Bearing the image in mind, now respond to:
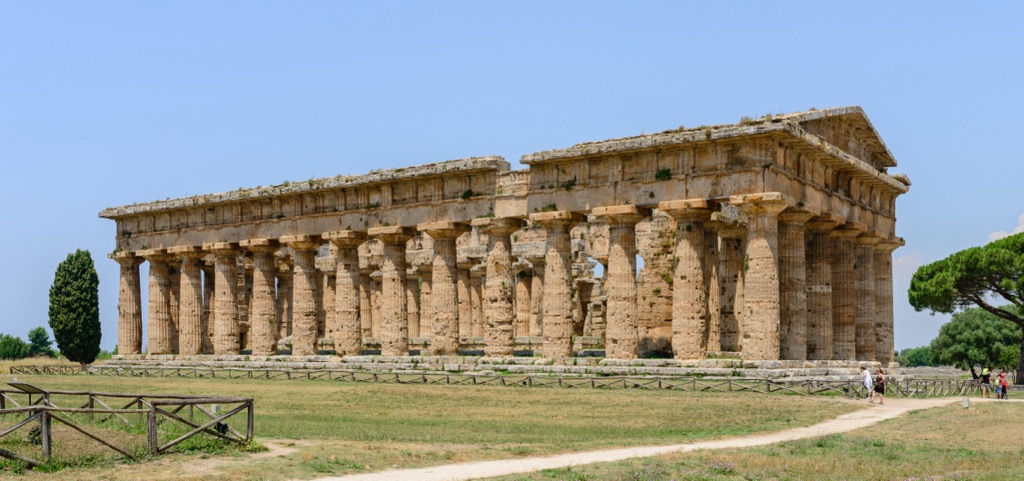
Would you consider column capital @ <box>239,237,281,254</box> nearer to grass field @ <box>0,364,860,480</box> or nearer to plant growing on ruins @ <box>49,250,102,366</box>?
grass field @ <box>0,364,860,480</box>

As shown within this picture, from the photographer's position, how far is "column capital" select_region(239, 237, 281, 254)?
5572 cm

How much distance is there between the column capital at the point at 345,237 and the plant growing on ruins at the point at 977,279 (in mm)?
30360

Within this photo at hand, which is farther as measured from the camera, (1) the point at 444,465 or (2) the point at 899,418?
(2) the point at 899,418

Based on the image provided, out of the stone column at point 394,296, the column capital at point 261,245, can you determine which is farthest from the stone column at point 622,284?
the column capital at point 261,245

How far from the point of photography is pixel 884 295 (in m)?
51.6

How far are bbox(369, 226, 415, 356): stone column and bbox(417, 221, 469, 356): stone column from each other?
201 centimetres

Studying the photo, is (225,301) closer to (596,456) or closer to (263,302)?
(263,302)

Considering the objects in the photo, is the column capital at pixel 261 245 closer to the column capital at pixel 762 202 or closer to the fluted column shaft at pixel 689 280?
the fluted column shaft at pixel 689 280

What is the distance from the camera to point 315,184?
53312 millimetres

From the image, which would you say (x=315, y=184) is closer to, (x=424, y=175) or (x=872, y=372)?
(x=424, y=175)

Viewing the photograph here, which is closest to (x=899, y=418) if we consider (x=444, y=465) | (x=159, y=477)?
(x=444, y=465)

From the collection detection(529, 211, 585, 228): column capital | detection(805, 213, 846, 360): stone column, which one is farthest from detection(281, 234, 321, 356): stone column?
detection(805, 213, 846, 360): stone column

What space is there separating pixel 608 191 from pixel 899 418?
16.3m

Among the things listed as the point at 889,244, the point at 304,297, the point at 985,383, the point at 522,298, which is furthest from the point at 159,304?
the point at 985,383
